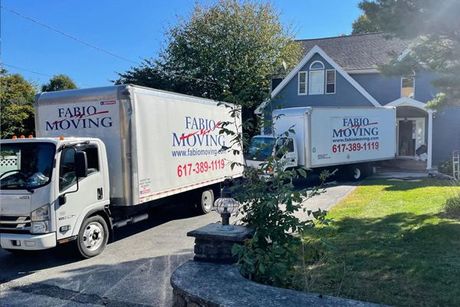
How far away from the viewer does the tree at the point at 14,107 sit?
27297 millimetres

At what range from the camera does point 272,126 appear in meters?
4.75

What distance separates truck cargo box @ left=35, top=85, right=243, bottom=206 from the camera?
25.7 feet

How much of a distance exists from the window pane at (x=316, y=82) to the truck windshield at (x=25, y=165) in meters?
20.5

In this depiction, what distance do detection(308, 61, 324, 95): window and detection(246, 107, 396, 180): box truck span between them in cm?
536

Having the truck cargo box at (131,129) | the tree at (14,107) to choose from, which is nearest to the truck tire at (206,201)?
the truck cargo box at (131,129)

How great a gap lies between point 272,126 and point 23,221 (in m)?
4.21

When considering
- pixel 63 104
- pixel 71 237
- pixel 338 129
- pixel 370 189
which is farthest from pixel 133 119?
pixel 338 129

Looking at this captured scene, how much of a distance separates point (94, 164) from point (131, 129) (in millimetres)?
933

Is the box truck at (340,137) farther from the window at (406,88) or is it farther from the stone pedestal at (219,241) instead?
the stone pedestal at (219,241)

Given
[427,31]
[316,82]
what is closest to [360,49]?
[316,82]

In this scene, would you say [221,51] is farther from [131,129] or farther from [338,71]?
[131,129]

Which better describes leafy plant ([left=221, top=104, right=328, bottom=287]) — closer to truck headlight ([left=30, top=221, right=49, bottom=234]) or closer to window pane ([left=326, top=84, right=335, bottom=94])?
truck headlight ([left=30, top=221, right=49, bottom=234])

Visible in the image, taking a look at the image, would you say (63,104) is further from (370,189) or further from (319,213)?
(370,189)

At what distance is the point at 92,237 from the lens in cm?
733
